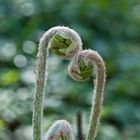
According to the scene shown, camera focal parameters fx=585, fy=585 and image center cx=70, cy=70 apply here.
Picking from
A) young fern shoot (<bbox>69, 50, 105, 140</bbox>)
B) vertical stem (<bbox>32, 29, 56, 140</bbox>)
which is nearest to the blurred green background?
young fern shoot (<bbox>69, 50, 105, 140</bbox>)

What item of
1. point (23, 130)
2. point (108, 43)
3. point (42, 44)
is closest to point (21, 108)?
point (23, 130)

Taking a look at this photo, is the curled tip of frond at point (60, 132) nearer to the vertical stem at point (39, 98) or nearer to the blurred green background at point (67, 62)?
the vertical stem at point (39, 98)

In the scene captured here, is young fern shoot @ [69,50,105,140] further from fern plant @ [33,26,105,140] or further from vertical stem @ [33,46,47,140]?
vertical stem @ [33,46,47,140]

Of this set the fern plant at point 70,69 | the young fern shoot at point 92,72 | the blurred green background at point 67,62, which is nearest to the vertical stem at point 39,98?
the fern plant at point 70,69

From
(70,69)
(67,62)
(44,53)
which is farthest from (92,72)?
(67,62)

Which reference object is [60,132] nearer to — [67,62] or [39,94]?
[39,94]

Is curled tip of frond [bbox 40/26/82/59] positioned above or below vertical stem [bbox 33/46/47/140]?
above

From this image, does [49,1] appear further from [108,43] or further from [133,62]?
[133,62]
